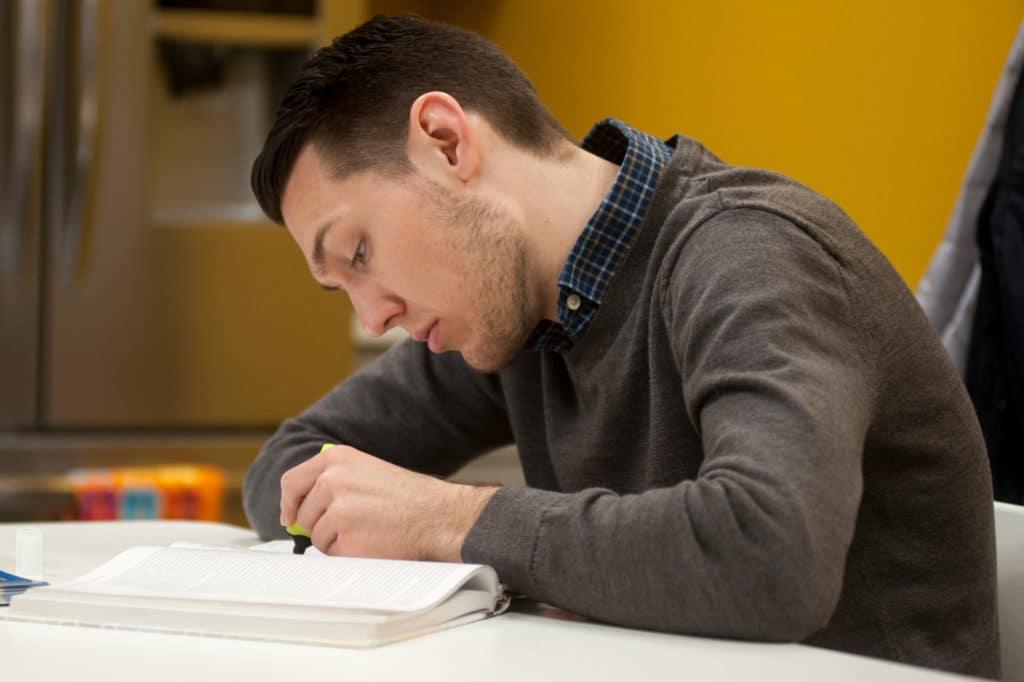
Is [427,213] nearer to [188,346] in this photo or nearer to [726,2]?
[726,2]

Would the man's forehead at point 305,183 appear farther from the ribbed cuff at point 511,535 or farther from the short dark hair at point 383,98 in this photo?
the ribbed cuff at point 511,535

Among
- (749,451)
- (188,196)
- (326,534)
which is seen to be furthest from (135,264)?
(749,451)

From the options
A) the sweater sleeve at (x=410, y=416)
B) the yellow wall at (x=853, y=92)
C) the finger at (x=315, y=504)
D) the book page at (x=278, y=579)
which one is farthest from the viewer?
the yellow wall at (x=853, y=92)

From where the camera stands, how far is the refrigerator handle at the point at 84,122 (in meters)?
2.43

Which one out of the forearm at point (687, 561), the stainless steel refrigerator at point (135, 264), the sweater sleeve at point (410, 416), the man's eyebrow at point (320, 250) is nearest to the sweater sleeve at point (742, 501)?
the forearm at point (687, 561)

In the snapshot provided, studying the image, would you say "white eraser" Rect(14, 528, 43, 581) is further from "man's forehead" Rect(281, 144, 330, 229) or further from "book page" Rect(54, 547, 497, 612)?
"man's forehead" Rect(281, 144, 330, 229)

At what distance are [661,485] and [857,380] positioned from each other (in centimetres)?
26

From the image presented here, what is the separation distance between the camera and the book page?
2.71 ft

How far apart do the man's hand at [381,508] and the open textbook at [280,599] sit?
37 mm

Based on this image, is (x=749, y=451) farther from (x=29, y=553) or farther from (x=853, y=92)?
(x=853, y=92)

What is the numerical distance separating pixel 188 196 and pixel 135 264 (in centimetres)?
19

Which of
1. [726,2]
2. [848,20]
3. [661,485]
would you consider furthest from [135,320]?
[661,485]

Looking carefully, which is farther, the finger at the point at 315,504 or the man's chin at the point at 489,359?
the man's chin at the point at 489,359

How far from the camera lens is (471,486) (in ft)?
3.18
